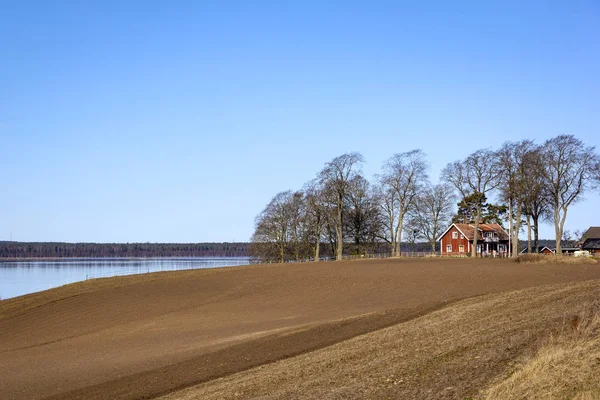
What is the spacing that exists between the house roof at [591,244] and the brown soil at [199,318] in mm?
50046

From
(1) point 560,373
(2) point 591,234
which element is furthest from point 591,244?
(1) point 560,373

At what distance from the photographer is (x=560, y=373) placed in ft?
37.9

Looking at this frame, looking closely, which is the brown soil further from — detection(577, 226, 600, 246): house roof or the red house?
detection(577, 226, 600, 246): house roof

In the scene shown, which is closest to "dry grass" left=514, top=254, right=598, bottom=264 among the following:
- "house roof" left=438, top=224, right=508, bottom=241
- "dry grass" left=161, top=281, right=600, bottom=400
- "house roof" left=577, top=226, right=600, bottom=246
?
"dry grass" left=161, top=281, right=600, bottom=400

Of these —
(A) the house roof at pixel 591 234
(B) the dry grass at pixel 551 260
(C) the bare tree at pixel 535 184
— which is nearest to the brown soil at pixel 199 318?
(B) the dry grass at pixel 551 260

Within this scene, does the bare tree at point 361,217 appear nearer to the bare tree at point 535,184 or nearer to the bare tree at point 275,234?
the bare tree at point 275,234

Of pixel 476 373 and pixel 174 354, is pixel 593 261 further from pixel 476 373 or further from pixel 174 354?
pixel 476 373

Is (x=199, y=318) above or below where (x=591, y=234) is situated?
below

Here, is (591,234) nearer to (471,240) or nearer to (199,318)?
(471,240)

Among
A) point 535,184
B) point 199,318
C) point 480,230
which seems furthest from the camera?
point 480,230

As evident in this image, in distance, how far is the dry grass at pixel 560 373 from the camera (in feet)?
35.3

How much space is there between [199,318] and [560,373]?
1071 inches

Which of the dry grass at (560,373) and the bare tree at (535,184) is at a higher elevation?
the bare tree at (535,184)

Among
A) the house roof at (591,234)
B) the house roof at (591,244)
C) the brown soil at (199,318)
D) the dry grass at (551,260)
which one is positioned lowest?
the brown soil at (199,318)
